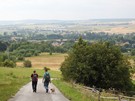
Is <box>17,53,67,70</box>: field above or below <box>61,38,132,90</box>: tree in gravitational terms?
below

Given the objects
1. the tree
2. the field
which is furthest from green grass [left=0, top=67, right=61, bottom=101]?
the field

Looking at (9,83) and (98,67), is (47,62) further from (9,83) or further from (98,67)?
(9,83)

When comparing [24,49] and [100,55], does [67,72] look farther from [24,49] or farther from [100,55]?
[24,49]

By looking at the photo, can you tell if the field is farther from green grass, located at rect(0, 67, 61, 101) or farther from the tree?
the tree

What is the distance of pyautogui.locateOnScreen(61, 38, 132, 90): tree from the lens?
60.2 meters

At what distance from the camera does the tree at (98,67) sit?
6019cm

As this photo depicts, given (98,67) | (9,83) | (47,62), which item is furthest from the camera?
(47,62)

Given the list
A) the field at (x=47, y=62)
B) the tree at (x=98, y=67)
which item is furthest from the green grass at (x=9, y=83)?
the field at (x=47, y=62)

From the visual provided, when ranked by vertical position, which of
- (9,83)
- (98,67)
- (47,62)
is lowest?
(47,62)

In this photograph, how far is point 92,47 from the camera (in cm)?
6462

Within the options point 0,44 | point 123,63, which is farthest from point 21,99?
point 0,44

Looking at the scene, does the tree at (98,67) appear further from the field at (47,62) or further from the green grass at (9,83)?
the field at (47,62)

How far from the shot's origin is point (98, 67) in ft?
204

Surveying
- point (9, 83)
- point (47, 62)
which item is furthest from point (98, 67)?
point (47, 62)
